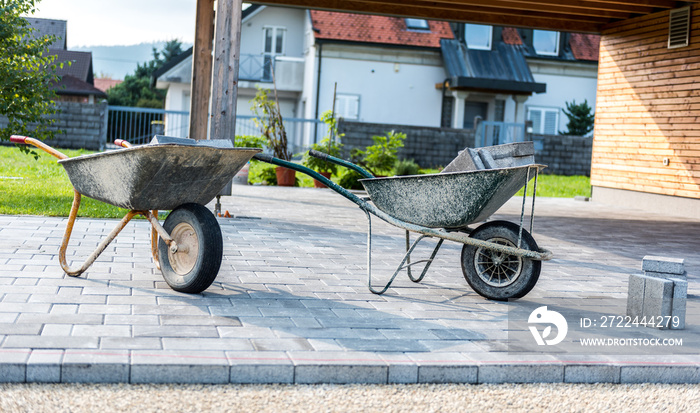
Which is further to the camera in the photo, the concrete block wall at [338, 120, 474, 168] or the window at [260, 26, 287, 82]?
the window at [260, 26, 287, 82]

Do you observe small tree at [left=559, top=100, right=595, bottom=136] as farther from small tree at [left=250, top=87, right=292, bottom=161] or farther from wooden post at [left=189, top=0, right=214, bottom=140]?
wooden post at [left=189, top=0, right=214, bottom=140]

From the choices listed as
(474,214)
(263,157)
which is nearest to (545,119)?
(474,214)

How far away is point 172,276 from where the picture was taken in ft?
13.9

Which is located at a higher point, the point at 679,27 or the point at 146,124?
the point at 679,27

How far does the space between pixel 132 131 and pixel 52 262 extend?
49.9 feet

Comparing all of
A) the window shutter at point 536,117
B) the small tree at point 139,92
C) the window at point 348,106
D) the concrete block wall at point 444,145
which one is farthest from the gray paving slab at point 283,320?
the small tree at point 139,92

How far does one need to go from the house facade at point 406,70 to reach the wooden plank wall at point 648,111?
9.66 m

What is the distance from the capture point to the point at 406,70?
24.6 meters

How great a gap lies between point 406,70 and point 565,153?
20.1 ft

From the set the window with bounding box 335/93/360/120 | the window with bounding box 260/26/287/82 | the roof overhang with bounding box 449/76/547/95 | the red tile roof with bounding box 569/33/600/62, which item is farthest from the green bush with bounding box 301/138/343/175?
the red tile roof with bounding box 569/33/600/62

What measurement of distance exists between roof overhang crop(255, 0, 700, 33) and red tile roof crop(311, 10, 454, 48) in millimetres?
11225

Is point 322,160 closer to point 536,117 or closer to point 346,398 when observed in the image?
point 346,398

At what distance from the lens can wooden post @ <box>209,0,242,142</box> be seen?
8.65 metres

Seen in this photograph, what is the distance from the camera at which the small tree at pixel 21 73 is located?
7898 mm
